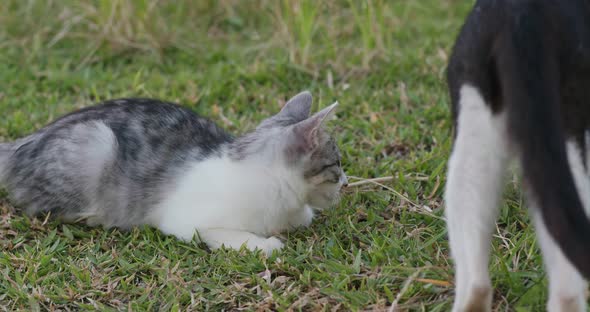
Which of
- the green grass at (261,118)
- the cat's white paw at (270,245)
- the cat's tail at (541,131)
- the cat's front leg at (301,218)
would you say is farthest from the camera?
the cat's front leg at (301,218)

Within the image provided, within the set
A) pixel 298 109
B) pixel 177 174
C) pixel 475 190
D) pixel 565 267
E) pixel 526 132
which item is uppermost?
pixel 526 132

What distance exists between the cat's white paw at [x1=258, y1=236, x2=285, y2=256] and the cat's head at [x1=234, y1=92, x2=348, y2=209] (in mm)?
288

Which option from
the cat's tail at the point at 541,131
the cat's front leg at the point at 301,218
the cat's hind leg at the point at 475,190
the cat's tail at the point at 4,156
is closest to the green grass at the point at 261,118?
the cat's front leg at the point at 301,218

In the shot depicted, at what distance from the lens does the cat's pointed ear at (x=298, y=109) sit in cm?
373

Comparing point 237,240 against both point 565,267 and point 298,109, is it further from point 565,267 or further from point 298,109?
point 565,267

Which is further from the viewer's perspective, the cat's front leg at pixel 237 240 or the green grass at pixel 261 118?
the cat's front leg at pixel 237 240

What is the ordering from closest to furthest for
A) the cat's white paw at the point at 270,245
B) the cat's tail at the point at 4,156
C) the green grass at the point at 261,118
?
the green grass at the point at 261,118 → the cat's white paw at the point at 270,245 → the cat's tail at the point at 4,156

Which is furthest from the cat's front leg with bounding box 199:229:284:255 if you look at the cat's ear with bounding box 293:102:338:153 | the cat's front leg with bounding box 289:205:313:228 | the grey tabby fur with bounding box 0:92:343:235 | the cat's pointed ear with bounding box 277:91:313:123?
the cat's pointed ear with bounding box 277:91:313:123

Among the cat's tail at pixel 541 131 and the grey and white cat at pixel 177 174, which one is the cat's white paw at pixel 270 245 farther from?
the cat's tail at pixel 541 131

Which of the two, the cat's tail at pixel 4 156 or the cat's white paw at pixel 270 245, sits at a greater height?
the cat's tail at pixel 4 156

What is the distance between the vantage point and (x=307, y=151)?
3.41 meters

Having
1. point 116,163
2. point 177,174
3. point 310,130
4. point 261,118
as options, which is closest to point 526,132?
point 310,130

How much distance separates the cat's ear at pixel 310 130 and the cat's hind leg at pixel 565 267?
1.25 meters

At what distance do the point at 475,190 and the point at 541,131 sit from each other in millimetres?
327
